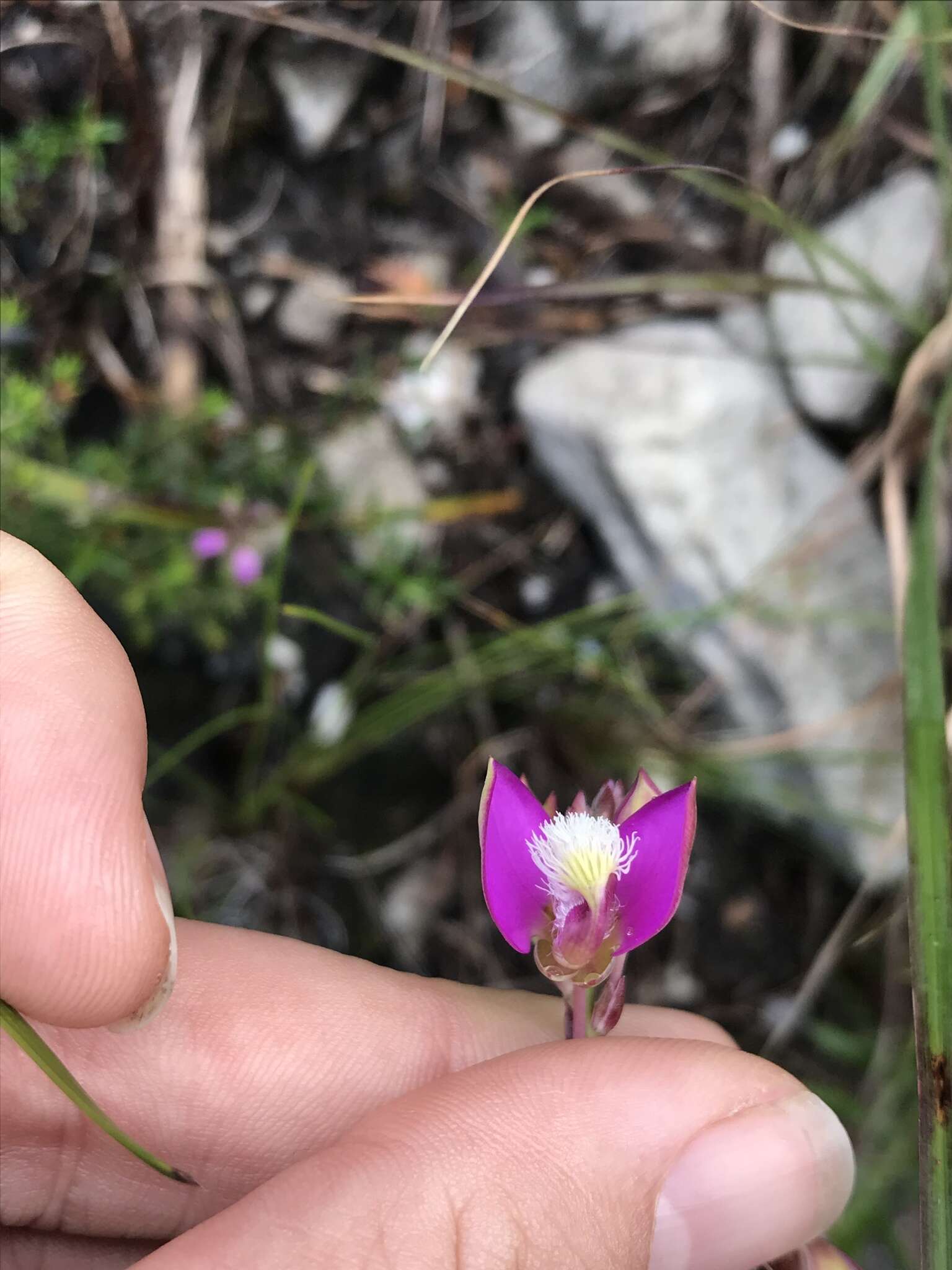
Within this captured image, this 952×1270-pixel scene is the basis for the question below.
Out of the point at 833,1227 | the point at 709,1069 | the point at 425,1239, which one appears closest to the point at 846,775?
the point at 833,1227

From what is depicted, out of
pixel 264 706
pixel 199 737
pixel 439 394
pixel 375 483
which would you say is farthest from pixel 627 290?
pixel 199 737

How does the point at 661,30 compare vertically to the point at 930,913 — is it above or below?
above

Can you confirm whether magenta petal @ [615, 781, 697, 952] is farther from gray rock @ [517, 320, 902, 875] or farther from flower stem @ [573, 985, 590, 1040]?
gray rock @ [517, 320, 902, 875]

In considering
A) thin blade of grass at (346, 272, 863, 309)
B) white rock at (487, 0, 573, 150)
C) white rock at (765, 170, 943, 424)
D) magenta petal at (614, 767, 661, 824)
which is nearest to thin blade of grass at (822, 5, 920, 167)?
white rock at (765, 170, 943, 424)

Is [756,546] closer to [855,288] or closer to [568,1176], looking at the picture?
[855,288]

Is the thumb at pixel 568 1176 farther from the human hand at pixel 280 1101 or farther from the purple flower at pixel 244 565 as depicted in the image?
the purple flower at pixel 244 565
